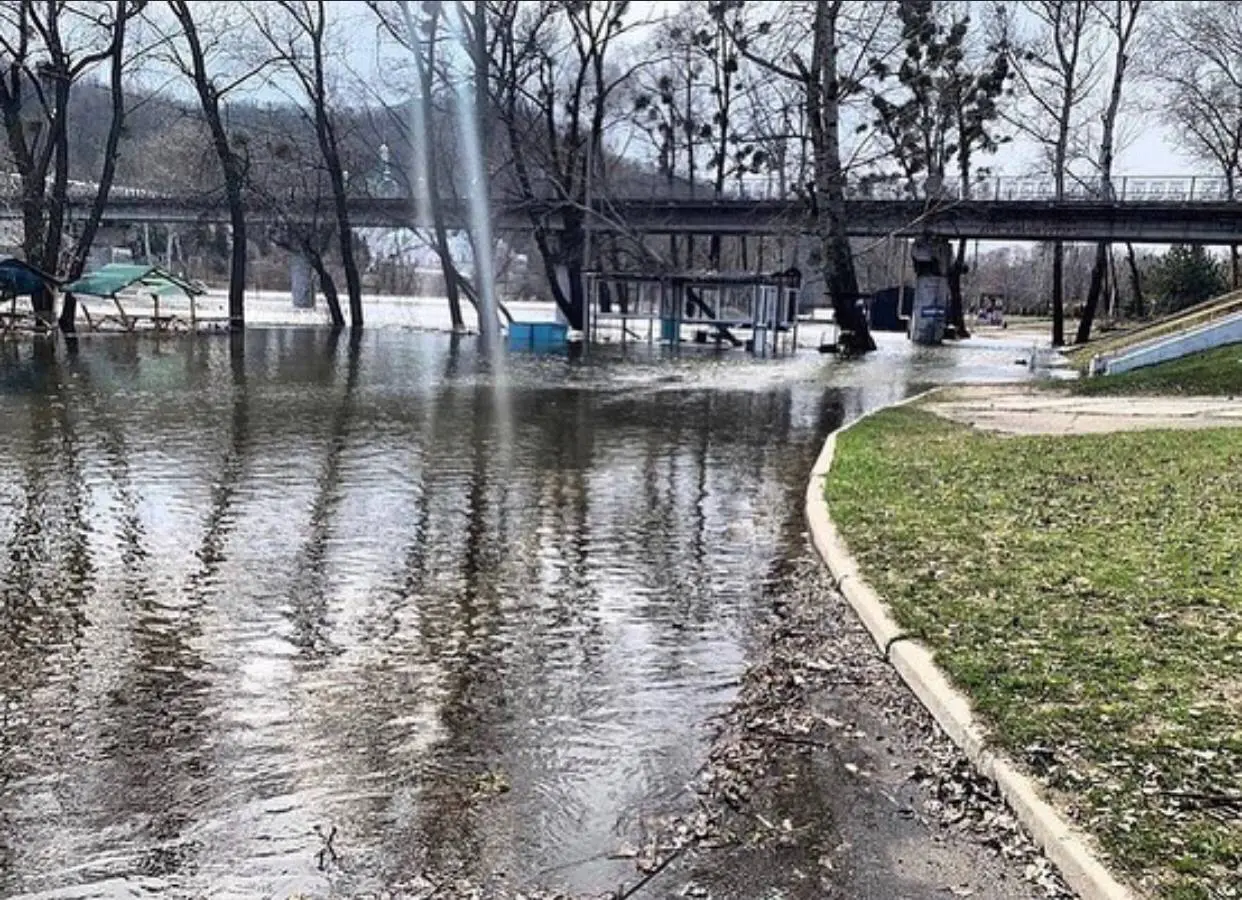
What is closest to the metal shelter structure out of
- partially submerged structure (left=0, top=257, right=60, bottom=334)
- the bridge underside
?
the bridge underside

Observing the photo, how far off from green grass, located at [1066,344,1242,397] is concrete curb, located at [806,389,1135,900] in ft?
35.9

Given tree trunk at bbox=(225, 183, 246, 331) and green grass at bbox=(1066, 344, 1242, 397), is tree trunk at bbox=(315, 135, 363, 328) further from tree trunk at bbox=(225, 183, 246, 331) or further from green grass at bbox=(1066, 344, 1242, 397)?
green grass at bbox=(1066, 344, 1242, 397)

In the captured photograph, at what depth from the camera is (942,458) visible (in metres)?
10.2

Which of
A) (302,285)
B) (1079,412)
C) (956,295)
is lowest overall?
(1079,412)

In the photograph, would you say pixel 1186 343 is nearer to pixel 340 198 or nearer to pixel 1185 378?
pixel 1185 378

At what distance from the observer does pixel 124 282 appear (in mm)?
28719

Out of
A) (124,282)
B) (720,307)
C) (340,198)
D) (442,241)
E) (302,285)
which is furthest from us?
(302,285)

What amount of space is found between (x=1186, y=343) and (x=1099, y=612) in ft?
57.0

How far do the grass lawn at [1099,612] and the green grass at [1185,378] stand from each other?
6.21 m

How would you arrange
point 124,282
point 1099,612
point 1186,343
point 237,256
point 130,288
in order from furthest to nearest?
1. point 237,256
2. point 130,288
3. point 124,282
4. point 1186,343
5. point 1099,612

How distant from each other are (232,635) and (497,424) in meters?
8.51

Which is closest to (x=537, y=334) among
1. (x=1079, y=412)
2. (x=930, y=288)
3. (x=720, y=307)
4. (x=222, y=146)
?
(x=720, y=307)

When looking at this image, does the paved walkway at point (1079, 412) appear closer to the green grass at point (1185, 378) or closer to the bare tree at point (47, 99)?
the green grass at point (1185, 378)

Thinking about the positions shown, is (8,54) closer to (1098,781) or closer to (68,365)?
(68,365)
